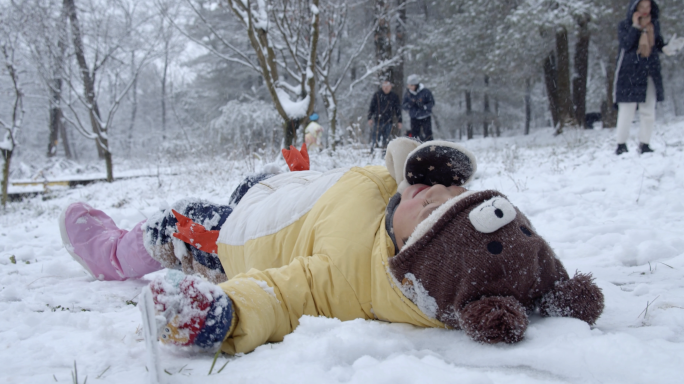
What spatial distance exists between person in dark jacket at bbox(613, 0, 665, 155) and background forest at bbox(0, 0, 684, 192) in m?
2.26

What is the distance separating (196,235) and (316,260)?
0.83 m

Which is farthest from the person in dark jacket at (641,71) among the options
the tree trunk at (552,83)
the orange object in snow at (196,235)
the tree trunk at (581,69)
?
the tree trunk at (552,83)

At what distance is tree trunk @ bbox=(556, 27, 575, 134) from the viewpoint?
393 inches

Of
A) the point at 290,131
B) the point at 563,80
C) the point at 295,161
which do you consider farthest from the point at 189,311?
the point at 563,80

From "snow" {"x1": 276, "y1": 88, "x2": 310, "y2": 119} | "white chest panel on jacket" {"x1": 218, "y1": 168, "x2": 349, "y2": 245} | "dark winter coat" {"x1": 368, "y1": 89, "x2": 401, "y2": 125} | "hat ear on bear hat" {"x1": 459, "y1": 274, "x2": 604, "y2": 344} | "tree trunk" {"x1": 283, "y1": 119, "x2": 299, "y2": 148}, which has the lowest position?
"hat ear on bear hat" {"x1": 459, "y1": 274, "x2": 604, "y2": 344}

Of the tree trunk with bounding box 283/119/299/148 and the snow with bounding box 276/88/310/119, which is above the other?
the snow with bounding box 276/88/310/119

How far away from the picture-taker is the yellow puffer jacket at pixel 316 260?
1137 mm

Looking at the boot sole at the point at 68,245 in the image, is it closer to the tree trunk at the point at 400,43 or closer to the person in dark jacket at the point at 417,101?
the person in dark jacket at the point at 417,101

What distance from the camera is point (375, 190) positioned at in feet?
5.19

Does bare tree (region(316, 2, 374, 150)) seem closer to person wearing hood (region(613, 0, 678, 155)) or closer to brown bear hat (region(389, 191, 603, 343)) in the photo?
person wearing hood (region(613, 0, 678, 155))

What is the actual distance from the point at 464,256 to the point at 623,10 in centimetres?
1195

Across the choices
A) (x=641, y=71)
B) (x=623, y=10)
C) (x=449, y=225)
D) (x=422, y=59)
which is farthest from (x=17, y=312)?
(x=422, y=59)

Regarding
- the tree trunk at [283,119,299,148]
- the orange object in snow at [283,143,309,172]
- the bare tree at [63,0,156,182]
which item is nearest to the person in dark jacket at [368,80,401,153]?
the tree trunk at [283,119,299,148]

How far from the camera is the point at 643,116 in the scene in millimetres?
4520
